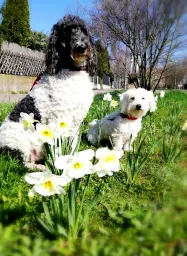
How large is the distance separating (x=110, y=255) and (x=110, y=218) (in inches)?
49.7

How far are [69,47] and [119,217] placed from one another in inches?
80.7

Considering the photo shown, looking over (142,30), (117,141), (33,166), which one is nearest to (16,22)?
(142,30)

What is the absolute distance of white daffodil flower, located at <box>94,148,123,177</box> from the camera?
1.56m

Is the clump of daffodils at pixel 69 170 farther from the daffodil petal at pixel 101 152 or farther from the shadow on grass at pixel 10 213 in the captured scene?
the shadow on grass at pixel 10 213

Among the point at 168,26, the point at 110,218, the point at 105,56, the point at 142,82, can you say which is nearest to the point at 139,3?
the point at 168,26

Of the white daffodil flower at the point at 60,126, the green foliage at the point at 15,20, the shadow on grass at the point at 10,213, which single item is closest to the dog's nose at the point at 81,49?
the white daffodil flower at the point at 60,126

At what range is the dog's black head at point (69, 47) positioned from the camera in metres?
3.33

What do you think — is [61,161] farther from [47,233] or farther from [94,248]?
[94,248]

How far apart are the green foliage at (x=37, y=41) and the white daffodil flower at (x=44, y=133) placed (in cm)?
1879

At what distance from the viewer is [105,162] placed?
1.57 metres

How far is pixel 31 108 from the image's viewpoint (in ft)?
10.4

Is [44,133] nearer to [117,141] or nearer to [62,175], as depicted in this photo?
[62,175]

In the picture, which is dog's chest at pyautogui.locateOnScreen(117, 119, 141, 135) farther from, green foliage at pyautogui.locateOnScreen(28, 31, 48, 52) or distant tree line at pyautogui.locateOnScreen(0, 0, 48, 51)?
green foliage at pyautogui.locateOnScreen(28, 31, 48, 52)

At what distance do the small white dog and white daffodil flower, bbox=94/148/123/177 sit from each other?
98.0 inches
